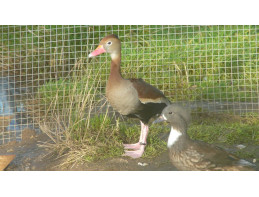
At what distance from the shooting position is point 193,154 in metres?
3.09

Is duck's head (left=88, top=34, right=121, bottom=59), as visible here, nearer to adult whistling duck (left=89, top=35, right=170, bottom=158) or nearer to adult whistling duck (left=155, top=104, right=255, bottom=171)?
adult whistling duck (left=89, top=35, right=170, bottom=158)

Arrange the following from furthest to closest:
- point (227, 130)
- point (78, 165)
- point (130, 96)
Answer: point (227, 130) < point (130, 96) < point (78, 165)

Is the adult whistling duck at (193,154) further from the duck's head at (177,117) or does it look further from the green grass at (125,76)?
the green grass at (125,76)

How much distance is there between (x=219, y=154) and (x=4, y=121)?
3131 mm

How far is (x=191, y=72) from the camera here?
18.9 feet

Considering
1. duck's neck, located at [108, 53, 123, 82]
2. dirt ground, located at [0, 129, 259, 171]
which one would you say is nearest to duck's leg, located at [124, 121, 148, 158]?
dirt ground, located at [0, 129, 259, 171]

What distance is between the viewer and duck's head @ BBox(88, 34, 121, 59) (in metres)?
3.96

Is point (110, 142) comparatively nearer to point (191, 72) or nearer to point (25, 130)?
point (25, 130)

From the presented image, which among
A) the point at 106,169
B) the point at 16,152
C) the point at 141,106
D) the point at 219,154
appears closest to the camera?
the point at 219,154

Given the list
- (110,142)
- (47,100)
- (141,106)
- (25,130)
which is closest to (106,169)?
(110,142)

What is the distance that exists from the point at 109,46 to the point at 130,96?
0.55 meters

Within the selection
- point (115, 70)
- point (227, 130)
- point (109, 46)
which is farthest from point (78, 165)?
point (227, 130)

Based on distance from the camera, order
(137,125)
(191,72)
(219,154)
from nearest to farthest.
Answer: (219,154)
(137,125)
(191,72)

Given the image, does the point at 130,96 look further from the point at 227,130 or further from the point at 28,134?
the point at 28,134
